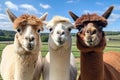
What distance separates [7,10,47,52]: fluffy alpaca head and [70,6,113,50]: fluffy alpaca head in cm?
90

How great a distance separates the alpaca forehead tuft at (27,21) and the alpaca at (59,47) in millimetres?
243

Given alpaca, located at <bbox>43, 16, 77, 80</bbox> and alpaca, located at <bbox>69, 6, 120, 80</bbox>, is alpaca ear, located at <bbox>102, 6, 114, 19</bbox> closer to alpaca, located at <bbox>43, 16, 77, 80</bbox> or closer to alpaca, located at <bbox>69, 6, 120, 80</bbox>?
alpaca, located at <bbox>69, 6, 120, 80</bbox>

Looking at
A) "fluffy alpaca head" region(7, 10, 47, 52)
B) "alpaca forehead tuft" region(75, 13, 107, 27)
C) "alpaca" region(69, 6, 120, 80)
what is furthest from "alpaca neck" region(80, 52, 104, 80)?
"fluffy alpaca head" region(7, 10, 47, 52)

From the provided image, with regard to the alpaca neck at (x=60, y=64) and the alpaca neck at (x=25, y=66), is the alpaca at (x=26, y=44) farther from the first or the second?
the alpaca neck at (x=60, y=64)

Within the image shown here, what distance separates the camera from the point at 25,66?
6.64 metres

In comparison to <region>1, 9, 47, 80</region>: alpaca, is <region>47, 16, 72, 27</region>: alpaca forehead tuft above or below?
above

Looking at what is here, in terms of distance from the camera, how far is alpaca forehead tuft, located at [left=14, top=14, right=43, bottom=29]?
6.50m

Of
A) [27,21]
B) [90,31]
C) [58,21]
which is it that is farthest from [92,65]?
[27,21]

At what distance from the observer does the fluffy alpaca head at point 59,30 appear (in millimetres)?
6203

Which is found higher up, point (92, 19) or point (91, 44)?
point (92, 19)

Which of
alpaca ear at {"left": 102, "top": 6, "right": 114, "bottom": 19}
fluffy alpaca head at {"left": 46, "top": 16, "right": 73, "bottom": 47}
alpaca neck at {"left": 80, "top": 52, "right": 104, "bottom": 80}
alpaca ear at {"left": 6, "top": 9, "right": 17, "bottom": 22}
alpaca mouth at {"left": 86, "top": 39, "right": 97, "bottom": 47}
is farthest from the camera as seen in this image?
alpaca ear at {"left": 6, "top": 9, "right": 17, "bottom": 22}

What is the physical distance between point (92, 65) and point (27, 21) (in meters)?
1.70

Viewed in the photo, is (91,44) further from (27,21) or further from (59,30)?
(27,21)

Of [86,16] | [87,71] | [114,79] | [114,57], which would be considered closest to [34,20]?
[86,16]
